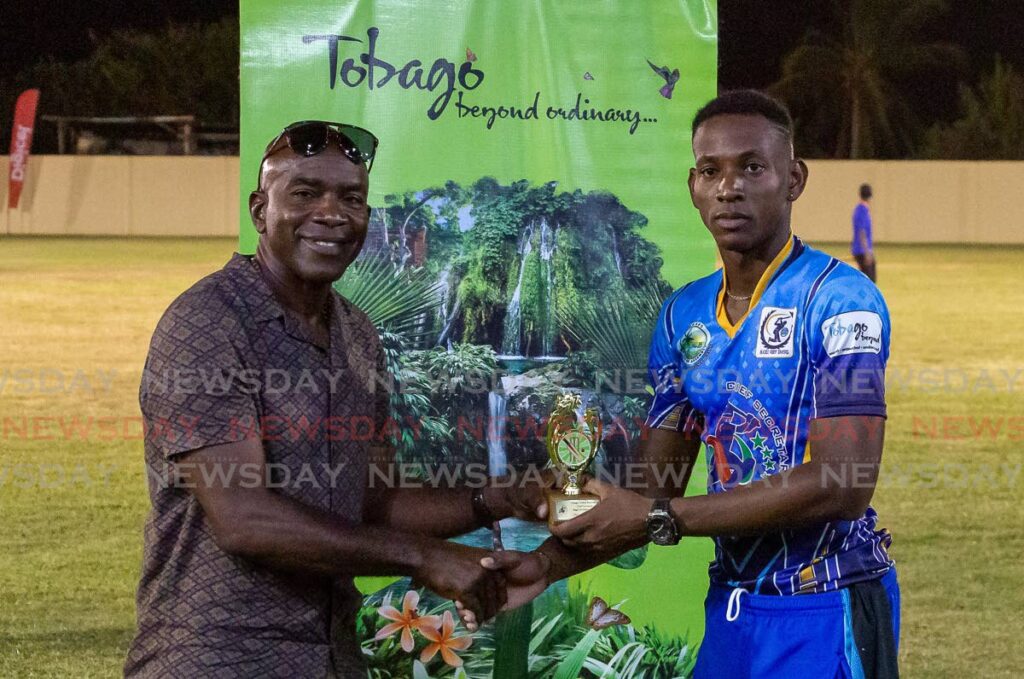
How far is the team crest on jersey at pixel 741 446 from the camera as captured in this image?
122 inches

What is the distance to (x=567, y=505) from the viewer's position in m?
3.42

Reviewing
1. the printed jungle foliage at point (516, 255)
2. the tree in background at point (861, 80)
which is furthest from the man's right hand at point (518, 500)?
the tree in background at point (861, 80)

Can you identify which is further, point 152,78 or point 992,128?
point 152,78

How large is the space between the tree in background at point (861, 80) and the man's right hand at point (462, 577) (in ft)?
150

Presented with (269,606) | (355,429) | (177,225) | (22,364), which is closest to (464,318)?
(355,429)

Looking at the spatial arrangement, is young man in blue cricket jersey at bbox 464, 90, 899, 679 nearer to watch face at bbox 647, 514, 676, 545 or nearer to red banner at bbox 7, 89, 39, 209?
watch face at bbox 647, 514, 676, 545

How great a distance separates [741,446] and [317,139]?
1159mm

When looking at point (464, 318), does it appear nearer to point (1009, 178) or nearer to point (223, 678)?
point (223, 678)

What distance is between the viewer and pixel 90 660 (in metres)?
6.07

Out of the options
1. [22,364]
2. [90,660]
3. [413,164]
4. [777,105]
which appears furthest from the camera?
[22,364]

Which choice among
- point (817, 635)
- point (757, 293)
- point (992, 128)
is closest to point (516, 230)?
point (757, 293)

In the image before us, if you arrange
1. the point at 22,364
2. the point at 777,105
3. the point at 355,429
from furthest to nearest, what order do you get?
the point at 22,364 < the point at 777,105 < the point at 355,429

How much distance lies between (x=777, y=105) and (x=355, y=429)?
1227mm

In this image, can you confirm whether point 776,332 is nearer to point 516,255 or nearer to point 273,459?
point 273,459
